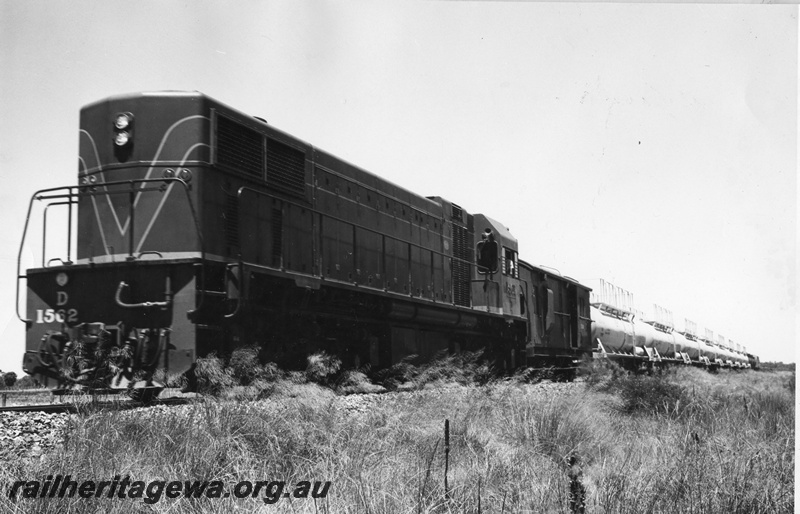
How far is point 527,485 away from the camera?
4.45 m

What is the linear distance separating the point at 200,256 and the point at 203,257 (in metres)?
0.38

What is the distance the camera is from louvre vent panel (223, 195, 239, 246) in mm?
7973

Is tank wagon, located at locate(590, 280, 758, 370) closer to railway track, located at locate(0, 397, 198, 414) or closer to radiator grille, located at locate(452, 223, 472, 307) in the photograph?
radiator grille, located at locate(452, 223, 472, 307)

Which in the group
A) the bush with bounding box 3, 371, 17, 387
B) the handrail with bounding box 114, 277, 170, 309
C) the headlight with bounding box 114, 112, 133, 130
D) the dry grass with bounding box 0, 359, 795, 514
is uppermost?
the headlight with bounding box 114, 112, 133, 130

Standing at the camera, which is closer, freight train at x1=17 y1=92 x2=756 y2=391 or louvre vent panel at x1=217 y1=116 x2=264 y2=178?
freight train at x1=17 y1=92 x2=756 y2=391

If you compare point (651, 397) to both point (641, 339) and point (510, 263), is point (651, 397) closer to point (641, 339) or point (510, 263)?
point (510, 263)

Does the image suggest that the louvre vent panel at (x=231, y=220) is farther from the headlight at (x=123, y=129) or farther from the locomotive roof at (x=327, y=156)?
the headlight at (x=123, y=129)

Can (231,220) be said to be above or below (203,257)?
above

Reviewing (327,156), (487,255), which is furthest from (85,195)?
(487,255)

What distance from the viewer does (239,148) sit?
324 inches

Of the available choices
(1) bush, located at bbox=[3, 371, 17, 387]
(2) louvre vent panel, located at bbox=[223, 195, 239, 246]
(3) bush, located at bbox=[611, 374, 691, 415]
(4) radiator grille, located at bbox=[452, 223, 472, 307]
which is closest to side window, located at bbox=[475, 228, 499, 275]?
(4) radiator grille, located at bbox=[452, 223, 472, 307]

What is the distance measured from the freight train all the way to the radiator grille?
2121mm

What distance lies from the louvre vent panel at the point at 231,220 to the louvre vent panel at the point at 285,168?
657 mm

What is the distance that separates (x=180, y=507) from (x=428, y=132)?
5.05 metres
